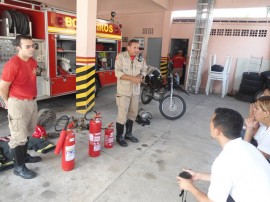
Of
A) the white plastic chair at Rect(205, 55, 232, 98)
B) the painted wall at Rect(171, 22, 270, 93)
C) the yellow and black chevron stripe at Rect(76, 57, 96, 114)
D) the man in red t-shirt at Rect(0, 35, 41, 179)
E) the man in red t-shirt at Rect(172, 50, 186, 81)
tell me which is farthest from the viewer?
the man in red t-shirt at Rect(172, 50, 186, 81)

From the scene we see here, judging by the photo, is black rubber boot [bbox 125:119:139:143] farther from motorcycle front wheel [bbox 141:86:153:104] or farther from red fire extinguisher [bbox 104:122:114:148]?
motorcycle front wheel [bbox 141:86:153:104]

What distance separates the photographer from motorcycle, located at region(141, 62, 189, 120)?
16.7ft

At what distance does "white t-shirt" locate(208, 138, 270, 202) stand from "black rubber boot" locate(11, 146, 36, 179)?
2.16 meters

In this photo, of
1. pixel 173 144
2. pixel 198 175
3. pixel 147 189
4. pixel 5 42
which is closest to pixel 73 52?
pixel 5 42

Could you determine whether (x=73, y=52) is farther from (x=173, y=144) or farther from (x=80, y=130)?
(x=173, y=144)

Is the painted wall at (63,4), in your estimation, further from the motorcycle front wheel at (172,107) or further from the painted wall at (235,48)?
the motorcycle front wheel at (172,107)

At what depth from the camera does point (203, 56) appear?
834cm

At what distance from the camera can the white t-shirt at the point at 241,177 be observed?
1.20 m

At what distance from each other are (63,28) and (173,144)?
3669 millimetres

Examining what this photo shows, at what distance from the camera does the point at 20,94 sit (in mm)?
2404

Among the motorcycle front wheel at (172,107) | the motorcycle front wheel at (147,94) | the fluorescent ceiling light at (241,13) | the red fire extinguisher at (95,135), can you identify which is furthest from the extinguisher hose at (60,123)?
the fluorescent ceiling light at (241,13)

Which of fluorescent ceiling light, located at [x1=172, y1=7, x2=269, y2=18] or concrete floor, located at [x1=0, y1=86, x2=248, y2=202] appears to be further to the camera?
A: fluorescent ceiling light, located at [x1=172, y1=7, x2=269, y2=18]

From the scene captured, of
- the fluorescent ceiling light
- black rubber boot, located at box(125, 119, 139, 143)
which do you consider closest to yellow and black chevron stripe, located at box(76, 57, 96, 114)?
black rubber boot, located at box(125, 119, 139, 143)

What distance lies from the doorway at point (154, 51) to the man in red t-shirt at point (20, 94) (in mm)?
7973
